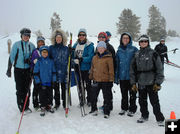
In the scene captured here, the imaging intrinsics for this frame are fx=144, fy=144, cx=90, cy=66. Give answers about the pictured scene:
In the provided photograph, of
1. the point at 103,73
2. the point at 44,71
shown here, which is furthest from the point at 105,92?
the point at 44,71

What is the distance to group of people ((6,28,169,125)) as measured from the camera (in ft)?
13.3

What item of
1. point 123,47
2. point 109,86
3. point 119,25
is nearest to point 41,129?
point 109,86

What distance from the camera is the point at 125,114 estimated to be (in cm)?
470

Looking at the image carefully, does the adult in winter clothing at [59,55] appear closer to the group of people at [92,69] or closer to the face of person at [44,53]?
the group of people at [92,69]

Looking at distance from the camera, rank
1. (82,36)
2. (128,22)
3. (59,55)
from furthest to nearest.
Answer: (128,22) < (82,36) < (59,55)

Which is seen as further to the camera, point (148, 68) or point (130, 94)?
point (130, 94)

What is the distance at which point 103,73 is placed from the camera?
171 inches

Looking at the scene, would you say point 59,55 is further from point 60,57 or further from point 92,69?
point 92,69

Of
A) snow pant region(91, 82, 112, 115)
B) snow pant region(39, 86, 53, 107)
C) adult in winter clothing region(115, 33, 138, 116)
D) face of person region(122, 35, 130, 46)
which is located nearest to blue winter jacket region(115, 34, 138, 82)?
adult in winter clothing region(115, 33, 138, 116)

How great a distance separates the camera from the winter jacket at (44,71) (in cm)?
447

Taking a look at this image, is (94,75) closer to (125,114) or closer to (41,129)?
(125,114)

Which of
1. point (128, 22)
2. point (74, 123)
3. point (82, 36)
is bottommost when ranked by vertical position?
point (74, 123)

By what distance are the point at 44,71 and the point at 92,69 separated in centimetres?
152

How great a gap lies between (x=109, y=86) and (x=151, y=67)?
1.34m
